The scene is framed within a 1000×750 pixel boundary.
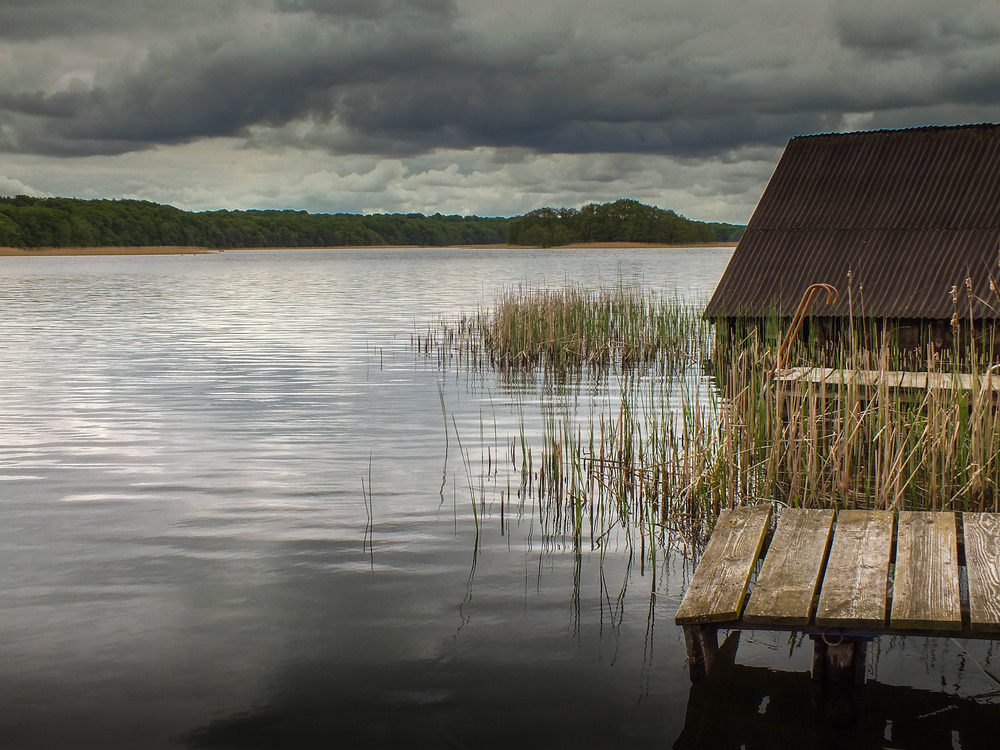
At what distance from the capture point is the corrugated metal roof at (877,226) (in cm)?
1259

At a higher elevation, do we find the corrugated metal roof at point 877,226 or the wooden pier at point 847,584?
the corrugated metal roof at point 877,226

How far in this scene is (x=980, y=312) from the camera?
1179 cm

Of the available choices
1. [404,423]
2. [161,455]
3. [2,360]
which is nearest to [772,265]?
[404,423]

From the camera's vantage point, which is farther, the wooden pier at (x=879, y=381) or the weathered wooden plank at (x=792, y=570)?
the wooden pier at (x=879, y=381)

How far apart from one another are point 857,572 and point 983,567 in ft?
1.91

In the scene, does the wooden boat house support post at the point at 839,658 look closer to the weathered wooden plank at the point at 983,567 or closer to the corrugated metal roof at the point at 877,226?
the weathered wooden plank at the point at 983,567

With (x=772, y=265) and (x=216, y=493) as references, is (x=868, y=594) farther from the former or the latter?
(x=772, y=265)

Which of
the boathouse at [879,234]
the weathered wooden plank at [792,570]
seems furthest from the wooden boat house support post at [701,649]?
the boathouse at [879,234]

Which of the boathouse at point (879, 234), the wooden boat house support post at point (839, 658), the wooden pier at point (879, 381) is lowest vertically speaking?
the wooden boat house support post at point (839, 658)

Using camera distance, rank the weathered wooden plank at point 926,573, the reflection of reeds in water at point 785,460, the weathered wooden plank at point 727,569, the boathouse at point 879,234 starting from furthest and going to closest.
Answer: the boathouse at point 879,234, the reflection of reeds in water at point 785,460, the weathered wooden plank at point 727,569, the weathered wooden plank at point 926,573

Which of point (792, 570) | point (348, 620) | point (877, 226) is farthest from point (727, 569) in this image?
point (877, 226)

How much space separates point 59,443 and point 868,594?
851cm

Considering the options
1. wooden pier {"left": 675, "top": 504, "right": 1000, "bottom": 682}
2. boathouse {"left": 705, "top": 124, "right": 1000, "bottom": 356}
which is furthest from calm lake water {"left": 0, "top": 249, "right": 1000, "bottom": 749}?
boathouse {"left": 705, "top": 124, "right": 1000, "bottom": 356}

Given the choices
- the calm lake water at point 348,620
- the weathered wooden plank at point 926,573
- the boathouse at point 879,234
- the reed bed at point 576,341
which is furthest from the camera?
the reed bed at point 576,341
